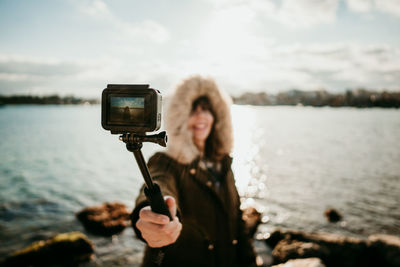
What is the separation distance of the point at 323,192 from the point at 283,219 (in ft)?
22.8

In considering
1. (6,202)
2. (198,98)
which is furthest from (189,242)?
(6,202)

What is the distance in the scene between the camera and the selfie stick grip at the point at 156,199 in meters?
1.40

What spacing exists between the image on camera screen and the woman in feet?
4.57

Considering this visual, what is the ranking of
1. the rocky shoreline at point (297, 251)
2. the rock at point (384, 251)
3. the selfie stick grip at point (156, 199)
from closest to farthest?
the selfie stick grip at point (156, 199), the rock at point (384, 251), the rocky shoreline at point (297, 251)

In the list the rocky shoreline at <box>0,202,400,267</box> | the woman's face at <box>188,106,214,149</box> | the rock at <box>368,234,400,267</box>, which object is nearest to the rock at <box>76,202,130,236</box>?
the rocky shoreline at <box>0,202,400,267</box>

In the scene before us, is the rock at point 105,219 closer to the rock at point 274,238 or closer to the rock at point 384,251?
the rock at point 274,238

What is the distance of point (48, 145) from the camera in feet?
148

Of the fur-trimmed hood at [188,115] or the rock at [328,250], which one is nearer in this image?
the fur-trimmed hood at [188,115]

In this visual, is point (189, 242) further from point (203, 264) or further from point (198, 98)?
point (198, 98)

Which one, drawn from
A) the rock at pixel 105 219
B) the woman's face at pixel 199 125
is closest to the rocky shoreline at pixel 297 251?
the rock at pixel 105 219

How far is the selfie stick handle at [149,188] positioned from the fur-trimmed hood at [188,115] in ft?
6.10

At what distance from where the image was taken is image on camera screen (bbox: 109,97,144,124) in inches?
48.5

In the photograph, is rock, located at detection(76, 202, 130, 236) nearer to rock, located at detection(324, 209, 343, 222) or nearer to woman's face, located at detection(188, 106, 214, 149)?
woman's face, located at detection(188, 106, 214, 149)

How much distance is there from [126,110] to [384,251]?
1119cm
